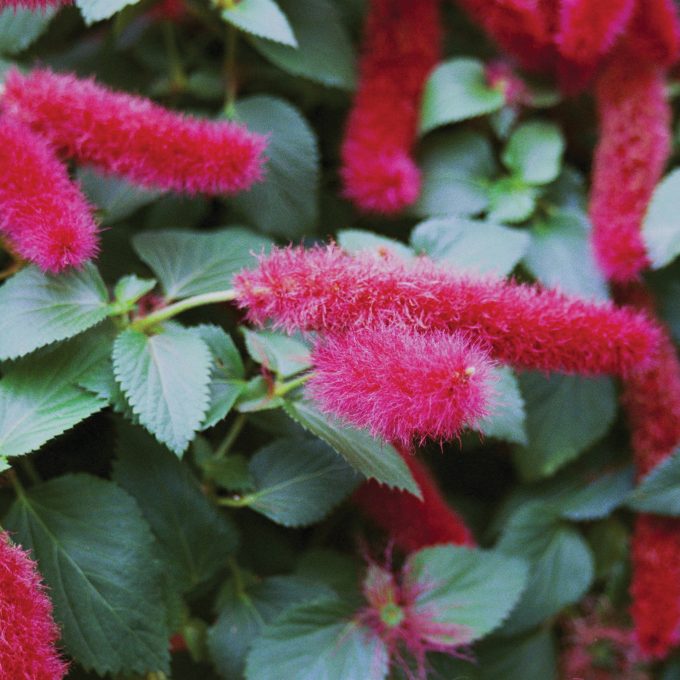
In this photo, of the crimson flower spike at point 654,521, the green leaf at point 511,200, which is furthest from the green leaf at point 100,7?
the crimson flower spike at point 654,521

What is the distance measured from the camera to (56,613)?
492 mm

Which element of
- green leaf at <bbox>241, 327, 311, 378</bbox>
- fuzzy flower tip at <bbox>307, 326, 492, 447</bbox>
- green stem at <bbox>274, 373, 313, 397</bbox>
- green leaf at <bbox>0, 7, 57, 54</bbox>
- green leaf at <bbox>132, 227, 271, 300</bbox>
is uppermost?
green leaf at <bbox>0, 7, 57, 54</bbox>

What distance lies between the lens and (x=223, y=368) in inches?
21.4

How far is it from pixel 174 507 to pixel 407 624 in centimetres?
19

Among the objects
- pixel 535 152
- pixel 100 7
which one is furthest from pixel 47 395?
pixel 535 152

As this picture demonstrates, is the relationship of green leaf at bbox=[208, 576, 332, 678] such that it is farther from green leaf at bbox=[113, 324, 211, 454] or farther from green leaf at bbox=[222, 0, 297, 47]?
green leaf at bbox=[222, 0, 297, 47]

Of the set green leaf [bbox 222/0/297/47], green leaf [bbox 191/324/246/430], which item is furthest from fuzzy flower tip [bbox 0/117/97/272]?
green leaf [bbox 222/0/297/47]

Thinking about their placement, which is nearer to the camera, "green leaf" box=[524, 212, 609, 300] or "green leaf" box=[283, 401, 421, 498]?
"green leaf" box=[283, 401, 421, 498]

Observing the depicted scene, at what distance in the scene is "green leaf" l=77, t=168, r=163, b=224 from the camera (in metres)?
0.64

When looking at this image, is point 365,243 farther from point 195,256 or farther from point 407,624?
point 407,624

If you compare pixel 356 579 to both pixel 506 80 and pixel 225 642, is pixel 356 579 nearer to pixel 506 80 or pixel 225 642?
pixel 225 642

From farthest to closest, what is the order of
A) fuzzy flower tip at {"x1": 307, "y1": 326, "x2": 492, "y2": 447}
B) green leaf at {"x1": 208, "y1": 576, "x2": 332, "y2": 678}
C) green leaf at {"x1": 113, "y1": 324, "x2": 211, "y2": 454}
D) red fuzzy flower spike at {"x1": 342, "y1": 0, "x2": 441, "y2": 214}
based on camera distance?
red fuzzy flower spike at {"x1": 342, "y1": 0, "x2": 441, "y2": 214}
green leaf at {"x1": 208, "y1": 576, "x2": 332, "y2": 678}
green leaf at {"x1": 113, "y1": 324, "x2": 211, "y2": 454}
fuzzy flower tip at {"x1": 307, "y1": 326, "x2": 492, "y2": 447}

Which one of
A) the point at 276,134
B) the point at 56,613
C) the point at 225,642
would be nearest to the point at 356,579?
the point at 225,642

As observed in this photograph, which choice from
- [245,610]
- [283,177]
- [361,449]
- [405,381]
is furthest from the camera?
[283,177]
